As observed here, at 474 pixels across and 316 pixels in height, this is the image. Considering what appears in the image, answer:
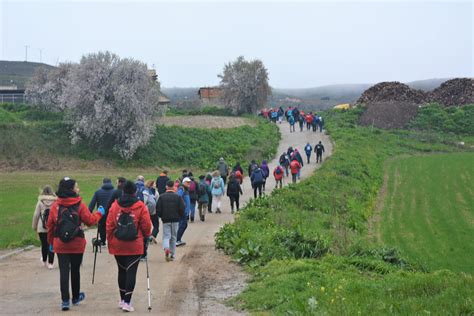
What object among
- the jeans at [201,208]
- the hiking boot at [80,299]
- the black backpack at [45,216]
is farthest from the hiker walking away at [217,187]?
the hiking boot at [80,299]

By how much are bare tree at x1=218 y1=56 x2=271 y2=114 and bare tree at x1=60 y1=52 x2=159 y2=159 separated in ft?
64.3

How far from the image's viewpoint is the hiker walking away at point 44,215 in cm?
1326

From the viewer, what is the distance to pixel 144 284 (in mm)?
12289

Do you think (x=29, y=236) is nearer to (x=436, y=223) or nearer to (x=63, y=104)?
(x=436, y=223)

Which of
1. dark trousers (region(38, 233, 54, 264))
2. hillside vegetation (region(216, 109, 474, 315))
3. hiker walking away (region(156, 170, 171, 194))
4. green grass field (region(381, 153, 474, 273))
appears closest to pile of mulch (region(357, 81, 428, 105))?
green grass field (region(381, 153, 474, 273))

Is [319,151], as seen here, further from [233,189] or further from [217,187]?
[217,187]

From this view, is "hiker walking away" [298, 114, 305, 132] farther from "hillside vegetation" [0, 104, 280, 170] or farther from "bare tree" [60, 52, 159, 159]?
"bare tree" [60, 52, 159, 159]

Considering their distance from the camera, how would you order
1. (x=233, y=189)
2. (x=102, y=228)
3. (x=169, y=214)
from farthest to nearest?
(x=233, y=189)
(x=102, y=228)
(x=169, y=214)

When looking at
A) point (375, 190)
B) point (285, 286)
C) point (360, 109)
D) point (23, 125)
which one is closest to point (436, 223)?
point (375, 190)

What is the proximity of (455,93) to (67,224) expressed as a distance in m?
72.2

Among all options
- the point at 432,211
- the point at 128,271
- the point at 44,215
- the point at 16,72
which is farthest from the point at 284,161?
the point at 16,72

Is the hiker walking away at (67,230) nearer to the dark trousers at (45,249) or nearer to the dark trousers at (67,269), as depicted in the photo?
the dark trousers at (67,269)

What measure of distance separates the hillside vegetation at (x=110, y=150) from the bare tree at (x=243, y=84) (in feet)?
49.0

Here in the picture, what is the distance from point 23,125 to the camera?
47.0 meters
